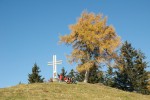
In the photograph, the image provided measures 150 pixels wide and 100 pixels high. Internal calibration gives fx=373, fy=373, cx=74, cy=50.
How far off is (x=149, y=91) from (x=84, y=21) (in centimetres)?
1876

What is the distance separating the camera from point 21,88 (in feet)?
135

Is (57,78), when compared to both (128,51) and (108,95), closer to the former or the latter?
(108,95)

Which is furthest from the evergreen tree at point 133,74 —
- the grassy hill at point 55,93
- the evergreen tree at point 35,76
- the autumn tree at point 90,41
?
the grassy hill at point 55,93

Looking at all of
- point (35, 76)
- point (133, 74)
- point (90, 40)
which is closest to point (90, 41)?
point (90, 40)

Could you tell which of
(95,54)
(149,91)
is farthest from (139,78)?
(95,54)

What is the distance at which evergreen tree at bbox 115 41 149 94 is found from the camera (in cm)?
6775

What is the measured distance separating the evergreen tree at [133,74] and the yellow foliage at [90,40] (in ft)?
31.8

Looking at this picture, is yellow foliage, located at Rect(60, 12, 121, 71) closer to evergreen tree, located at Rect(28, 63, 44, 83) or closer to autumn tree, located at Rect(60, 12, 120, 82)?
autumn tree, located at Rect(60, 12, 120, 82)

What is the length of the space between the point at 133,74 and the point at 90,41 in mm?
15010

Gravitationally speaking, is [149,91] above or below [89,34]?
below

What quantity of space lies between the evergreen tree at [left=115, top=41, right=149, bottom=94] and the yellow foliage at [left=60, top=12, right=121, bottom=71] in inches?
381

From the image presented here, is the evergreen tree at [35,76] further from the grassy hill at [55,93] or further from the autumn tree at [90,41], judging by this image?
the grassy hill at [55,93]

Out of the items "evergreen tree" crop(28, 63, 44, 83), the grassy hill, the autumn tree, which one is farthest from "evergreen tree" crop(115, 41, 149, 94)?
the grassy hill

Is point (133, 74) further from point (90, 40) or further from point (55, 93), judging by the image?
point (55, 93)
